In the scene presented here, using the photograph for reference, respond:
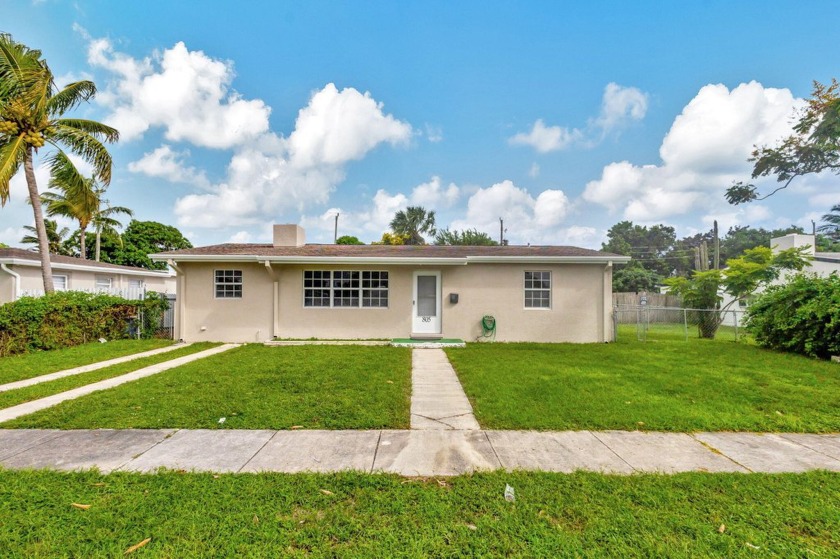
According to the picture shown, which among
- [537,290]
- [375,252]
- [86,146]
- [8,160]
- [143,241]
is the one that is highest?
[86,146]

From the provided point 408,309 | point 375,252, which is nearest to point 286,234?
point 375,252

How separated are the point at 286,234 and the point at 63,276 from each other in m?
11.2

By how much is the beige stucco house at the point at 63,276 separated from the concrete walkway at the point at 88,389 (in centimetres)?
645

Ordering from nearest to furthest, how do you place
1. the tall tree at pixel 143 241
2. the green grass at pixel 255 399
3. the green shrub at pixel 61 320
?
the green grass at pixel 255 399 → the green shrub at pixel 61 320 → the tall tree at pixel 143 241

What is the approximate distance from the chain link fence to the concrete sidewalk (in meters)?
7.81

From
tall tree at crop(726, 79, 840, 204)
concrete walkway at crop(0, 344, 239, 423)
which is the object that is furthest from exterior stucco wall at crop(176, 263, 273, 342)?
tall tree at crop(726, 79, 840, 204)

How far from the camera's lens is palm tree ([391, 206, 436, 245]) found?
32.8 meters

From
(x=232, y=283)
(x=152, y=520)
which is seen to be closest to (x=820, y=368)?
(x=152, y=520)

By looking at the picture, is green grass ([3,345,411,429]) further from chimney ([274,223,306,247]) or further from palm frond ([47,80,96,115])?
palm frond ([47,80,96,115])

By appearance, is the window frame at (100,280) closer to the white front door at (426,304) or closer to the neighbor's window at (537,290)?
the white front door at (426,304)

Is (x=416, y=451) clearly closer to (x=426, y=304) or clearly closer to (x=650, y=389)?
(x=650, y=389)

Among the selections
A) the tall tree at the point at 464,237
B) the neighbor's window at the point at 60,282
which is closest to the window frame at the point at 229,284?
the neighbor's window at the point at 60,282

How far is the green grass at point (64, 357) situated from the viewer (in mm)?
6770

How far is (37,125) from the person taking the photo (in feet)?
34.4
